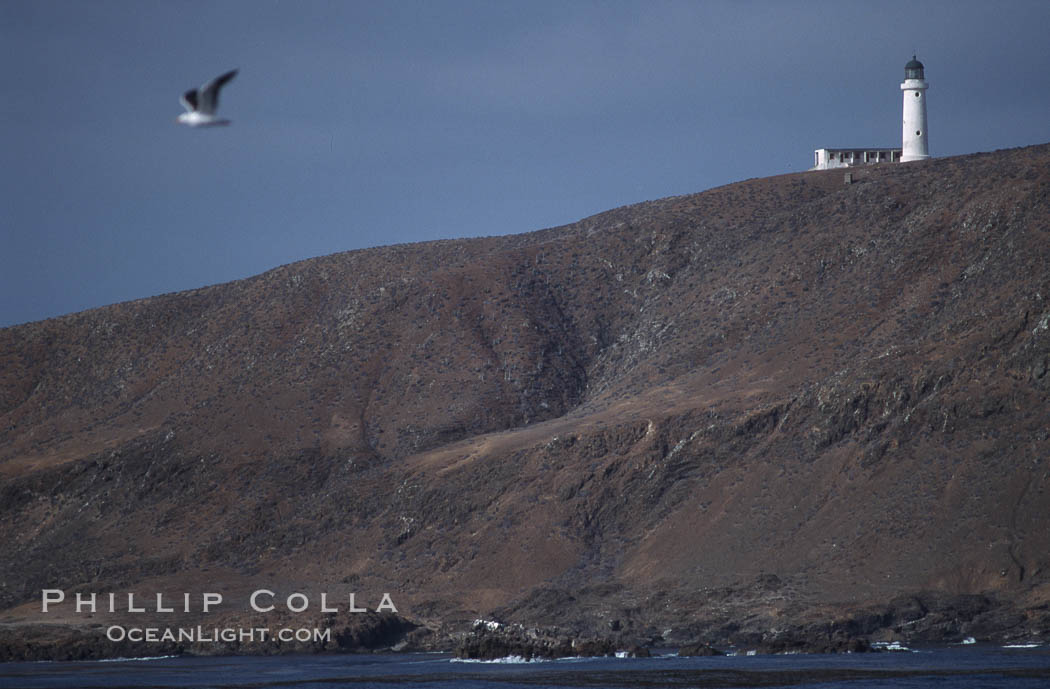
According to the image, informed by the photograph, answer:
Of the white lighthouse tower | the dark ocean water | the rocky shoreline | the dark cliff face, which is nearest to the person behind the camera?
the dark ocean water

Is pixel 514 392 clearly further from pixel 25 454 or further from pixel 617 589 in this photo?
pixel 25 454

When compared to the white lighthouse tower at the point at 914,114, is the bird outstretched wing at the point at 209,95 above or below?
below

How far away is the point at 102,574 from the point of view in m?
93.6

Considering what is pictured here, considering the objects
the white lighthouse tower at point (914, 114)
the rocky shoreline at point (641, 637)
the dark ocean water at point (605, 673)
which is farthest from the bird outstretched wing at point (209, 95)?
the white lighthouse tower at point (914, 114)

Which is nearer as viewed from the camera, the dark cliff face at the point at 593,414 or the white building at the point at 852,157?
the dark cliff face at the point at 593,414

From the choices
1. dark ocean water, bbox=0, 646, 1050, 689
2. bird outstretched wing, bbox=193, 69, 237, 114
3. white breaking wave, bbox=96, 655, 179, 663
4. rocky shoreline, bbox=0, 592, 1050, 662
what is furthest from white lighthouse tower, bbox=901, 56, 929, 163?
bird outstretched wing, bbox=193, 69, 237, 114

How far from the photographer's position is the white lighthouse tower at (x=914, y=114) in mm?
112000

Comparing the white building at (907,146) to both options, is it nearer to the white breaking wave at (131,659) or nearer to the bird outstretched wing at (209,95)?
the white breaking wave at (131,659)

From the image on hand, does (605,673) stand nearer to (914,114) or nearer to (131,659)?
(131,659)

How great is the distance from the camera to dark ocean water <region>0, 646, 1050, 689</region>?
49.9 metres

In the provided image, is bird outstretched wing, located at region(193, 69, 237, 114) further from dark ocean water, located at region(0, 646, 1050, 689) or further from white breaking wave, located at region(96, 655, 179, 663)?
white breaking wave, located at region(96, 655, 179, 663)

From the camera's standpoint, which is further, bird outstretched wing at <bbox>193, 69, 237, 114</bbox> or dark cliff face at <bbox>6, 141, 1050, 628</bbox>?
dark cliff face at <bbox>6, 141, 1050, 628</bbox>

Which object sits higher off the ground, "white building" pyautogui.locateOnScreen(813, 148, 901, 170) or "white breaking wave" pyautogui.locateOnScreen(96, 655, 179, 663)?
"white building" pyautogui.locateOnScreen(813, 148, 901, 170)

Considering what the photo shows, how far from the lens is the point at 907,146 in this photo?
118062 mm
